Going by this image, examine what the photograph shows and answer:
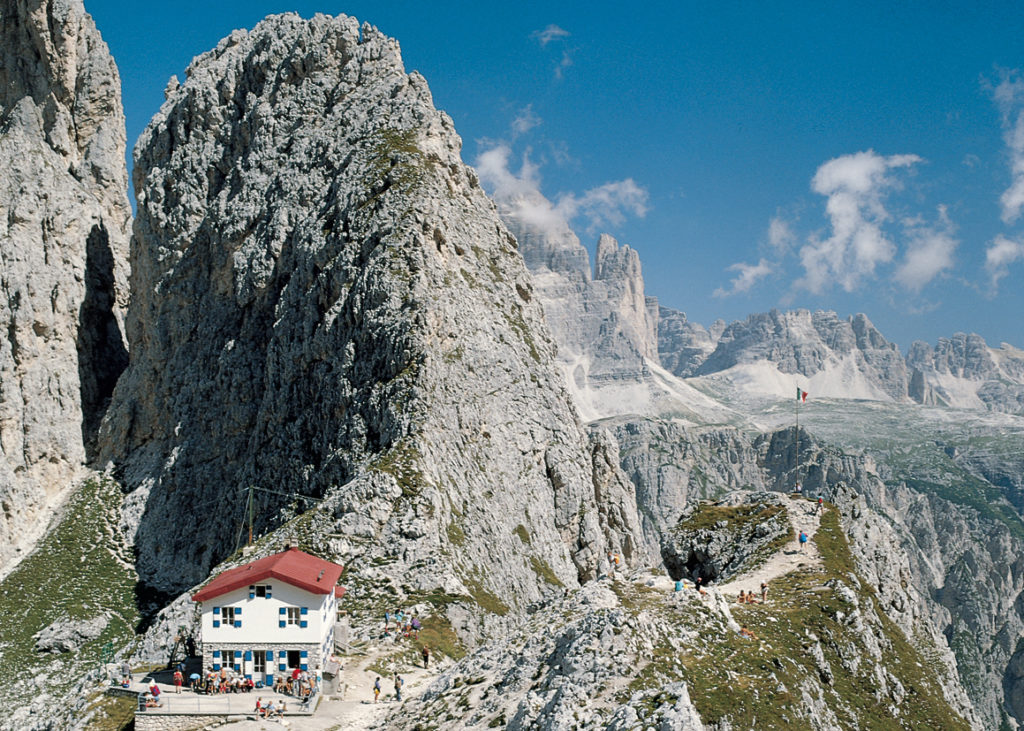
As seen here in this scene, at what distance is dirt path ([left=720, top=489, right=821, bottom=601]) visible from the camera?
5050 centimetres

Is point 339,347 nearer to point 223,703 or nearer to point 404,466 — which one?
point 404,466

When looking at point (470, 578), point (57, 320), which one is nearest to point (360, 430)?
point (470, 578)

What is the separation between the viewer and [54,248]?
127188 millimetres

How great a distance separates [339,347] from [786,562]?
47657 millimetres

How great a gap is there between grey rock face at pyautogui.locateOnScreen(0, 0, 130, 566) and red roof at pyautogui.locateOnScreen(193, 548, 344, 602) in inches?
2928

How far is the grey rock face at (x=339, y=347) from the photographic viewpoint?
71562 millimetres

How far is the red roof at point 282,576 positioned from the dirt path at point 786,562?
21.3 meters

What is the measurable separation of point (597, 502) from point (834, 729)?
213 ft

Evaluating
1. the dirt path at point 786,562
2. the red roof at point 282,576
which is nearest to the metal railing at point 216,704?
the red roof at point 282,576

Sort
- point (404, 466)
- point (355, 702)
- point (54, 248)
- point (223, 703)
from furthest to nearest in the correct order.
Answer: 1. point (54, 248)
2. point (404, 466)
3. point (355, 702)
4. point (223, 703)

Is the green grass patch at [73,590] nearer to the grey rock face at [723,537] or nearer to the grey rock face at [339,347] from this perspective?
the grey rock face at [339,347]

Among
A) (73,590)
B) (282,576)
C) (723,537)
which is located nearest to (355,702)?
(282,576)

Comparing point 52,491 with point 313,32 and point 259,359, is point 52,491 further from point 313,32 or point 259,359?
point 313,32

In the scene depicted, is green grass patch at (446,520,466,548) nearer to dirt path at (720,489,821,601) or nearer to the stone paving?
dirt path at (720,489,821,601)
